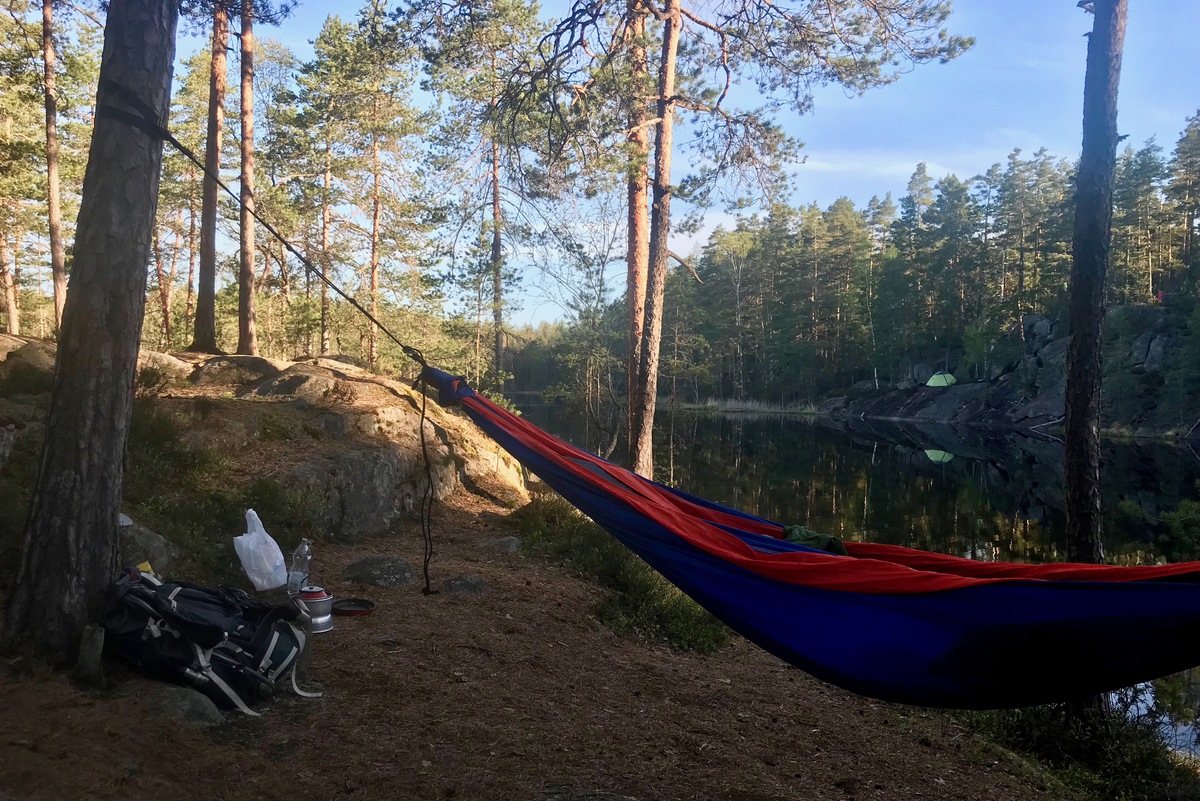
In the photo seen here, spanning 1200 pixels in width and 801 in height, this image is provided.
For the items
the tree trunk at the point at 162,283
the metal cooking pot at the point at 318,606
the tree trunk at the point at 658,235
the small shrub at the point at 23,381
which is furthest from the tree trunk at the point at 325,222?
the metal cooking pot at the point at 318,606

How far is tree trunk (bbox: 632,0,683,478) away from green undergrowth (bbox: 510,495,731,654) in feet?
4.68

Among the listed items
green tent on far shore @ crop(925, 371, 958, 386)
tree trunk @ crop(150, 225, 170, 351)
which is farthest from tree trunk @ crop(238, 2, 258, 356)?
green tent on far shore @ crop(925, 371, 958, 386)

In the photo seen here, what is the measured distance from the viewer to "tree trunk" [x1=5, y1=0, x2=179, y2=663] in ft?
7.52

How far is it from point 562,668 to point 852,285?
39145mm

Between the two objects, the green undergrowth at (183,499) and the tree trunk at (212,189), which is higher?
the tree trunk at (212,189)

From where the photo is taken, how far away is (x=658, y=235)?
731 centimetres

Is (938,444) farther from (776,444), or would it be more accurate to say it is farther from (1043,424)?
(1043,424)

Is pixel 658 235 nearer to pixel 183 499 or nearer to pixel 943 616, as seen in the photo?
pixel 183 499

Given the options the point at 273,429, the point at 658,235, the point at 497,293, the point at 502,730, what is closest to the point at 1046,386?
the point at 497,293

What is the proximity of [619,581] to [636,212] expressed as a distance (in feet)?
14.0

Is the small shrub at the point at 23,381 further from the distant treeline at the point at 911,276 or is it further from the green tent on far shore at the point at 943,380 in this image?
the green tent on far shore at the point at 943,380

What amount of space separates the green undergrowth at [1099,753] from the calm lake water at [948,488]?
2.04ft

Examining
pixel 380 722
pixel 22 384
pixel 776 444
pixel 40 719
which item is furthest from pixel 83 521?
pixel 776 444

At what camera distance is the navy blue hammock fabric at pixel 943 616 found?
1817 millimetres
